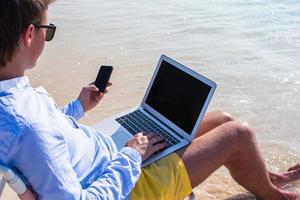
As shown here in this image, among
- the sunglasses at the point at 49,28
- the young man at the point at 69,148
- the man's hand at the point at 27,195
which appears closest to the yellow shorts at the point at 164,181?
the young man at the point at 69,148

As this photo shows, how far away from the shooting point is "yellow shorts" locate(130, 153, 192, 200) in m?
2.19

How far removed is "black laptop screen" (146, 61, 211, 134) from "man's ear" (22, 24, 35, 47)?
1.08 meters

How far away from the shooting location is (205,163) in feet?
8.29

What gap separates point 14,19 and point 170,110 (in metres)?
1.24

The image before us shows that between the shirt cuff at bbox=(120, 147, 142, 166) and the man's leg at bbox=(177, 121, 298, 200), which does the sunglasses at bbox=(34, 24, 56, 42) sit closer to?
the shirt cuff at bbox=(120, 147, 142, 166)

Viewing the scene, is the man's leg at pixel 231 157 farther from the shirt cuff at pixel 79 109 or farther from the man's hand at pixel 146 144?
the shirt cuff at pixel 79 109

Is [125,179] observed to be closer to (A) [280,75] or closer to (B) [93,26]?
(A) [280,75]

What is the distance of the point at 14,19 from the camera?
170 centimetres

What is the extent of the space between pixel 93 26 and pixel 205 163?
482 centimetres

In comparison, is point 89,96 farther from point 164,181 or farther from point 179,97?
point 164,181

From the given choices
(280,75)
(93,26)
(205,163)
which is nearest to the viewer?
(205,163)

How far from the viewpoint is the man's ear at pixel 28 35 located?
5.73 ft

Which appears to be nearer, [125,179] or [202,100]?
[125,179]

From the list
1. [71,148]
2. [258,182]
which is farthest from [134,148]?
[258,182]
